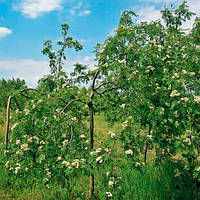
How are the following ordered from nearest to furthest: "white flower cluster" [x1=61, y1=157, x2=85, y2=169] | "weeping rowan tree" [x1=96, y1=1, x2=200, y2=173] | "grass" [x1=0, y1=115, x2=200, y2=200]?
"white flower cluster" [x1=61, y1=157, x2=85, y2=169], "weeping rowan tree" [x1=96, y1=1, x2=200, y2=173], "grass" [x1=0, y1=115, x2=200, y2=200]

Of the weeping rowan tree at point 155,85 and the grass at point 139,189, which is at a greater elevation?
the weeping rowan tree at point 155,85

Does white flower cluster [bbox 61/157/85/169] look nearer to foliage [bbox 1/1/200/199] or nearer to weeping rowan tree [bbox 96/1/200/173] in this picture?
foliage [bbox 1/1/200/199]

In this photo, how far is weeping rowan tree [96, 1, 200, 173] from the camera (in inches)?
115

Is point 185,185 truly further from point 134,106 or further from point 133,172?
point 134,106

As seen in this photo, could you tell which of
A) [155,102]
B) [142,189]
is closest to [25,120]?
[155,102]

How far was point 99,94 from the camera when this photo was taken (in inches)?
165

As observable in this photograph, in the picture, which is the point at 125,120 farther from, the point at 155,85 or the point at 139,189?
the point at 139,189

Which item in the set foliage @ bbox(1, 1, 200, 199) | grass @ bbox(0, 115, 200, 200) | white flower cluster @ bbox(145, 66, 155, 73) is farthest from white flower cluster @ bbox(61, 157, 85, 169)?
white flower cluster @ bbox(145, 66, 155, 73)

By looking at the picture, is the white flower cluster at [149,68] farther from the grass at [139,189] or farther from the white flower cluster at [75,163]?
the white flower cluster at [75,163]

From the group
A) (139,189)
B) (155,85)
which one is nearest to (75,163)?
(155,85)

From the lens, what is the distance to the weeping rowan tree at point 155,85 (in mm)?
2910

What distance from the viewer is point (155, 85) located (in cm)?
331

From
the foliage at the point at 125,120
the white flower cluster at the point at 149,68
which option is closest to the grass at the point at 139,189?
the foliage at the point at 125,120

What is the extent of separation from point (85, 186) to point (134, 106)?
2.77 m
